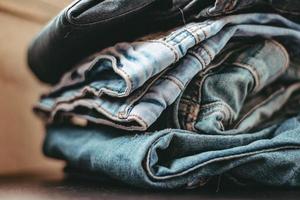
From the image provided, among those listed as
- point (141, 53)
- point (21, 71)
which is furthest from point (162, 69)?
point (21, 71)

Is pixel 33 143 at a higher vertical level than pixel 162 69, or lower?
lower

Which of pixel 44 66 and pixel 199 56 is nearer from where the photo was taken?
pixel 199 56

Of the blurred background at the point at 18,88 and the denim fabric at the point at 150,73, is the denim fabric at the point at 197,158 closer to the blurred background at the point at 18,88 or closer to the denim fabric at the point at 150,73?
the denim fabric at the point at 150,73

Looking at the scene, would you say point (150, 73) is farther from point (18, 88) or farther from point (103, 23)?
point (18, 88)

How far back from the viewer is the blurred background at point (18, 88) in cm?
77

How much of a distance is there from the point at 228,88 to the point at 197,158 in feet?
0.33

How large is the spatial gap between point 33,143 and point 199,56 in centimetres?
46

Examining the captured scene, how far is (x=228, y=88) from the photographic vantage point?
1.62 feet

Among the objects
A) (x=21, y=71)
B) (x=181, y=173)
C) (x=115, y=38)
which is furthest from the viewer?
(x=21, y=71)

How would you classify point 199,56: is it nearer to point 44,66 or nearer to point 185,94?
point 185,94

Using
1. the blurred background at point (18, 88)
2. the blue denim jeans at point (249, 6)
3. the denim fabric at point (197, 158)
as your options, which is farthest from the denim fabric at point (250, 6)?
the blurred background at point (18, 88)

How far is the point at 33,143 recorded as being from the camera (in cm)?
83

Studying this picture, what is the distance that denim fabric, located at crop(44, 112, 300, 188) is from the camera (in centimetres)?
43

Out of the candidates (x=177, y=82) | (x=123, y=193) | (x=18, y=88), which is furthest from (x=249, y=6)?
(x=18, y=88)
